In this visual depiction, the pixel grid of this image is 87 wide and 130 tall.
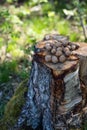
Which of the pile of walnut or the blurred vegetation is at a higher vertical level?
the pile of walnut

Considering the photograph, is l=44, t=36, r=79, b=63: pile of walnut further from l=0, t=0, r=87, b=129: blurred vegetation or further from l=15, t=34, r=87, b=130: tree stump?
l=0, t=0, r=87, b=129: blurred vegetation

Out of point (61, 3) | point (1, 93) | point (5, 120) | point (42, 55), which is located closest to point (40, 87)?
point (42, 55)

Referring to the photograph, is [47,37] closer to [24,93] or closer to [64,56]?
[64,56]

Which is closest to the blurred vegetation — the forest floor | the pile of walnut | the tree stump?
the forest floor

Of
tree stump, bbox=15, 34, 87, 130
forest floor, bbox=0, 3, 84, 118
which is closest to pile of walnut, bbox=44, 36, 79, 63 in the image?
tree stump, bbox=15, 34, 87, 130

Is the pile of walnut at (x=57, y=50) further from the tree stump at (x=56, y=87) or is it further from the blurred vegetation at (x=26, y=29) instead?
the blurred vegetation at (x=26, y=29)

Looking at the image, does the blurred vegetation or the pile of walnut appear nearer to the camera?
the pile of walnut
